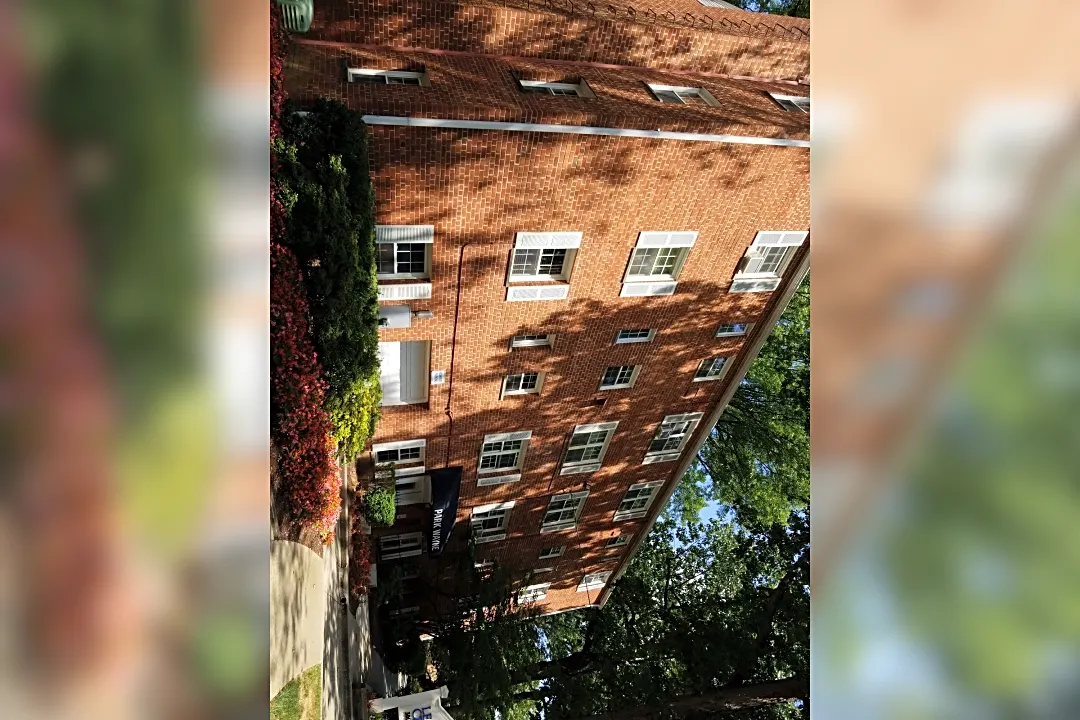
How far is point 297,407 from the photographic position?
9602mm

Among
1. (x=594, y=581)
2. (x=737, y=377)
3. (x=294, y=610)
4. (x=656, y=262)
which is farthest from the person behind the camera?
(x=594, y=581)

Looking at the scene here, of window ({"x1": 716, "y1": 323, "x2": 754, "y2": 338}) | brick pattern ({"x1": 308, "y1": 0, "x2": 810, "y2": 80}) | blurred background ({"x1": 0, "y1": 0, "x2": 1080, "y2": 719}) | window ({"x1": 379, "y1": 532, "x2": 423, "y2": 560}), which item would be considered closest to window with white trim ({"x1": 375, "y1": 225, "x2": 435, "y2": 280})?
brick pattern ({"x1": 308, "y1": 0, "x2": 810, "y2": 80})

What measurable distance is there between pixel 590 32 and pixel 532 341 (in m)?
7.76

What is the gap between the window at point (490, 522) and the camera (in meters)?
23.0

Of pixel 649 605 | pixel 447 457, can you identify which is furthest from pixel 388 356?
pixel 649 605

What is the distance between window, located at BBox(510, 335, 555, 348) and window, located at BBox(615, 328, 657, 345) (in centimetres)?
202

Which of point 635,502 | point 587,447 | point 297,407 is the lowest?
point 635,502

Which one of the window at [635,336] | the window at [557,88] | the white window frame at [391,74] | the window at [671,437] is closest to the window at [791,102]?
the window at [557,88]

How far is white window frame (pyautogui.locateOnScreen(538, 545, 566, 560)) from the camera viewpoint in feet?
90.4

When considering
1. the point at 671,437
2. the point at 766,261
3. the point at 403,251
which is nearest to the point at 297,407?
the point at 403,251

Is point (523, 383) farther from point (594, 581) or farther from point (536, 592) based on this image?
point (594, 581)

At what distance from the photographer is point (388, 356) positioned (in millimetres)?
15625
